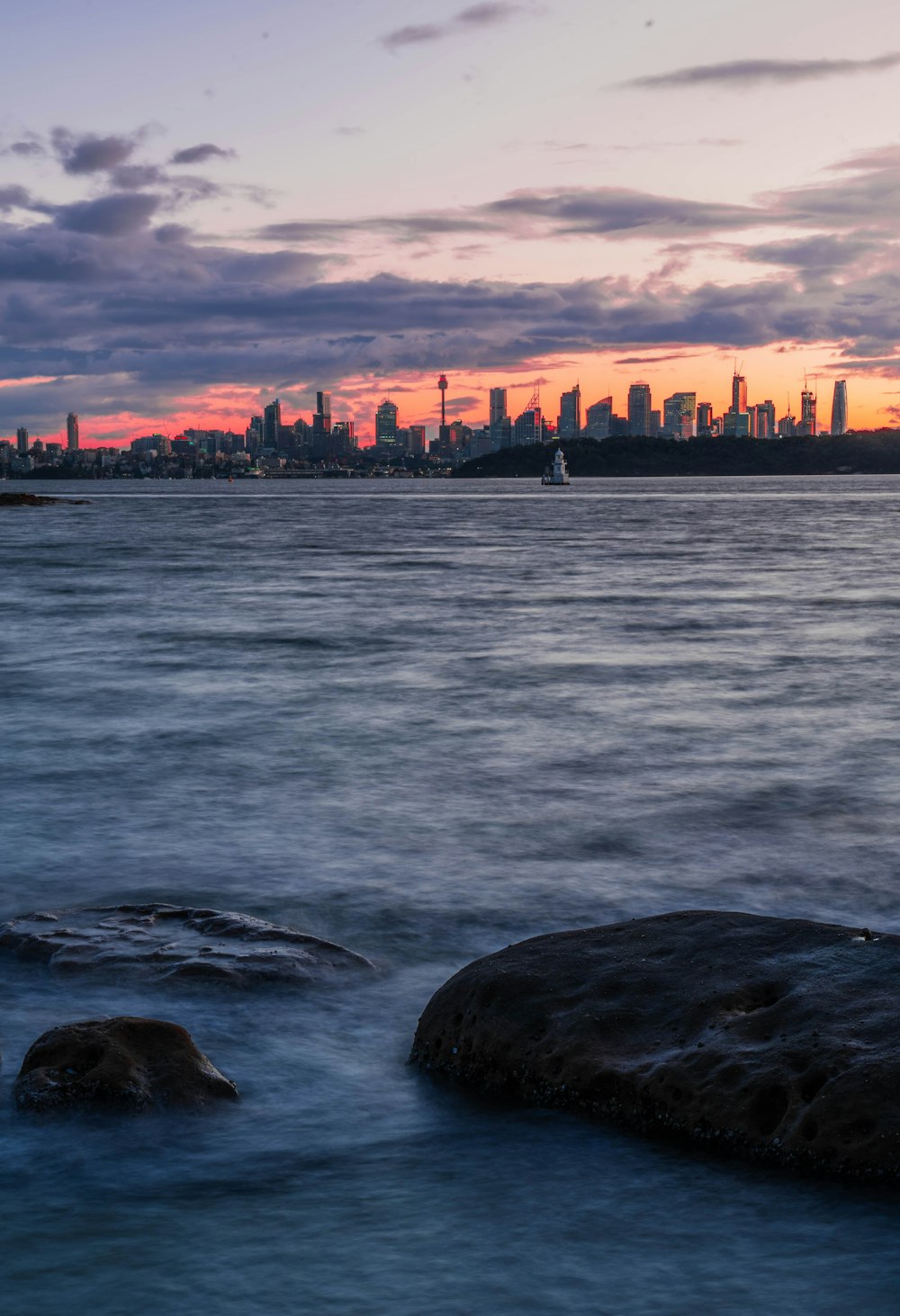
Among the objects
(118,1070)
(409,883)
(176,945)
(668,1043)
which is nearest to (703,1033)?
(668,1043)

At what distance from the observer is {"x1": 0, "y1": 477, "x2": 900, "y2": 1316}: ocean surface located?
5164 millimetres

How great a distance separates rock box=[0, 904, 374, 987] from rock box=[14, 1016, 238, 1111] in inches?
51.0

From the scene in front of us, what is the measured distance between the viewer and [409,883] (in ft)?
33.2

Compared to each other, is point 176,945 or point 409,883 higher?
point 176,945

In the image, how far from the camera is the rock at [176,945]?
781cm

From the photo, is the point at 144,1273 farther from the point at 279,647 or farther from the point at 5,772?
the point at 279,647

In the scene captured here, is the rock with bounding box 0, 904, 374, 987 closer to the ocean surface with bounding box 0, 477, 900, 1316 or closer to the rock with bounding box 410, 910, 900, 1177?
the ocean surface with bounding box 0, 477, 900, 1316

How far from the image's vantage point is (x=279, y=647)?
2623 centimetres

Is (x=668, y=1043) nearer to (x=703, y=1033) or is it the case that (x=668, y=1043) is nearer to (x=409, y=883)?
(x=703, y=1033)

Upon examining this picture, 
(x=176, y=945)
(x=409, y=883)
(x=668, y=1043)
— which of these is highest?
(x=668, y=1043)

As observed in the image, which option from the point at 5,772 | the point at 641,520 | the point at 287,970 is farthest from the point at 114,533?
the point at 287,970

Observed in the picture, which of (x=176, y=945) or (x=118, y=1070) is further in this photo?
(x=176, y=945)

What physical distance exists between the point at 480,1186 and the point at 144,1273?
55.2 inches

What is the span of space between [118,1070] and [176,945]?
6.52ft
